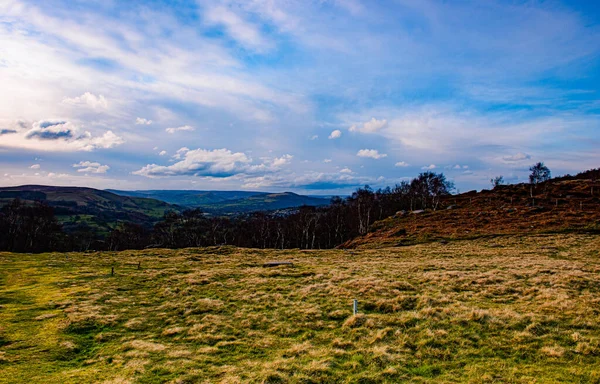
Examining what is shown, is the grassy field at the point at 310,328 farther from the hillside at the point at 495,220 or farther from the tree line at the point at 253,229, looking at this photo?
the tree line at the point at 253,229

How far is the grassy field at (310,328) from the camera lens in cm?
1077

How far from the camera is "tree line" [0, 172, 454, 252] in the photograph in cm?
9438


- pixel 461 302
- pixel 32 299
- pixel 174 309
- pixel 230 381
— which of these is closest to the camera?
pixel 230 381

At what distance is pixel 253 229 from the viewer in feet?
347

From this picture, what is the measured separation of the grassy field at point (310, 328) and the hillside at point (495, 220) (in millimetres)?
28473

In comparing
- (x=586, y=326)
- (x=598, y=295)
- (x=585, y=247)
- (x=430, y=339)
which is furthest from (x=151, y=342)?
(x=585, y=247)

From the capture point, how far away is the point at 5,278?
2866 centimetres

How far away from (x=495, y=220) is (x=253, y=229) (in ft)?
232

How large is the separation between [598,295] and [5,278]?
46.1m

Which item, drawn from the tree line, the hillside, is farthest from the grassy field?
the tree line

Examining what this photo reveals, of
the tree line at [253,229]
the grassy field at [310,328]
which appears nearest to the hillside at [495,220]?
the tree line at [253,229]

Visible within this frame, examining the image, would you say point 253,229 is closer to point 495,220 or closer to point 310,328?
point 495,220

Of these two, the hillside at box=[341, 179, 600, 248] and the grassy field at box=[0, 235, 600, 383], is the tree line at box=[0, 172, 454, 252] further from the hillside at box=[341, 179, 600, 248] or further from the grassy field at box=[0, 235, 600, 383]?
the grassy field at box=[0, 235, 600, 383]

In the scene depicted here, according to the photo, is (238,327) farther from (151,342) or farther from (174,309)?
(174,309)
